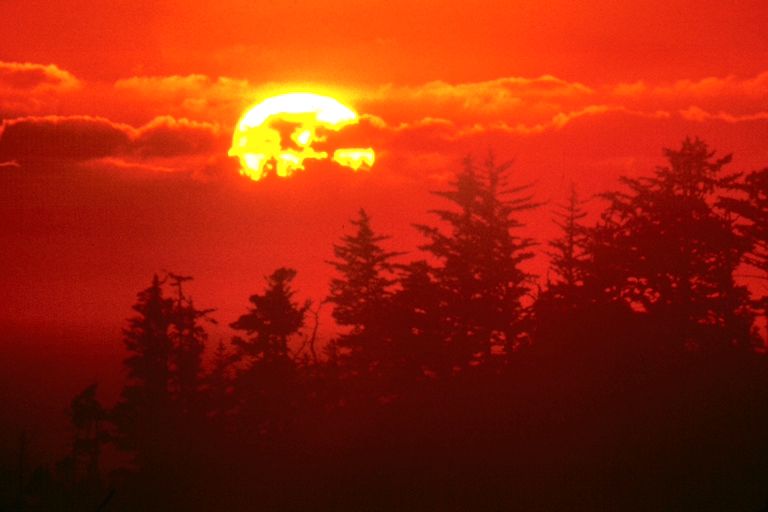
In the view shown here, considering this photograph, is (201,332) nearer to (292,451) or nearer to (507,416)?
(292,451)

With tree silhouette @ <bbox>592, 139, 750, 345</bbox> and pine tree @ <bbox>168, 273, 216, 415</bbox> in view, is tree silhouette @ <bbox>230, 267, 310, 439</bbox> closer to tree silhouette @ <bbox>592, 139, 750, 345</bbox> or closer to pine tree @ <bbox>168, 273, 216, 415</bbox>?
pine tree @ <bbox>168, 273, 216, 415</bbox>

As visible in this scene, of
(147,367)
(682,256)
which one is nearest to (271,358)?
(147,367)

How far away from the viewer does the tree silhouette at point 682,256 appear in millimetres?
46375

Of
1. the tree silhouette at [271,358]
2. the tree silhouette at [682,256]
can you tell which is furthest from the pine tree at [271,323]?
the tree silhouette at [682,256]

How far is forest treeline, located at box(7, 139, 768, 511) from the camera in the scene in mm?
37906

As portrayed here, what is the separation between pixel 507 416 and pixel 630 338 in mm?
8064

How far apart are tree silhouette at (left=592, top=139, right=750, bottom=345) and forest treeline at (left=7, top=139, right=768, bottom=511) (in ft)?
0.38

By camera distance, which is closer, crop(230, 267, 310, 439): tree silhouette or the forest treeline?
the forest treeline

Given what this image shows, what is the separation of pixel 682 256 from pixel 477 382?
13244 millimetres

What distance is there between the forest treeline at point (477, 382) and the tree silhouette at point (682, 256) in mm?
117

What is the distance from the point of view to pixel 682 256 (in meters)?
47.6

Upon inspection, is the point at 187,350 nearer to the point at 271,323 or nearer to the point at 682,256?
the point at 271,323

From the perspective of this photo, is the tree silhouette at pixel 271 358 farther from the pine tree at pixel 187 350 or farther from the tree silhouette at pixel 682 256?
the tree silhouette at pixel 682 256

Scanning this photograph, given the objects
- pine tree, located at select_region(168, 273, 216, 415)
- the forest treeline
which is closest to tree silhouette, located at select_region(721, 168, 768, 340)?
the forest treeline
